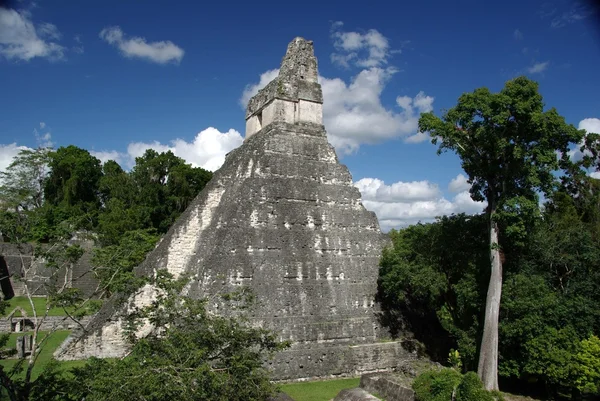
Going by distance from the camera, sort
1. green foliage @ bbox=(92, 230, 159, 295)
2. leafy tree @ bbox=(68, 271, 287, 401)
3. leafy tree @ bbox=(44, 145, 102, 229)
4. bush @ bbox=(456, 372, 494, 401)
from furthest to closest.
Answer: leafy tree @ bbox=(44, 145, 102, 229)
bush @ bbox=(456, 372, 494, 401)
green foliage @ bbox=(92, 230, 159, 295)
leafy tree @ bbox=(68, 271, 287, 401)

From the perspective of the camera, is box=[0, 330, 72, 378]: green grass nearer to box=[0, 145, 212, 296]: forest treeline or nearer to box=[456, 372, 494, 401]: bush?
box=[0, 145, 212, 296]: forest treeline

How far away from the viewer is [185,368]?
8281 millimetres

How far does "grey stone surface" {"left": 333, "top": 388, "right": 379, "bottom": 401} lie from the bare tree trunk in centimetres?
426

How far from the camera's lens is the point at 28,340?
1859 cm

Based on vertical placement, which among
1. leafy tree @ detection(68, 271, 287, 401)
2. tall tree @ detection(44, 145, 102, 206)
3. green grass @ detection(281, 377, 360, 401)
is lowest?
green grass @ detection(281, 377, 360, 401)

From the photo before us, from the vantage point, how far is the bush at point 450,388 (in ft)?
37.1

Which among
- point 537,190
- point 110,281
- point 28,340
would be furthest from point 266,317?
point 28,340

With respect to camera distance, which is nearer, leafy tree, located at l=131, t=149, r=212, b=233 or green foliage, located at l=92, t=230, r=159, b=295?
green foliage, located at l=92, t=230, r=159, b=295

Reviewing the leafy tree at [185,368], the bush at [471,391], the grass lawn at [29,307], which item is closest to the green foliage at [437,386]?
the bush at [471,391]

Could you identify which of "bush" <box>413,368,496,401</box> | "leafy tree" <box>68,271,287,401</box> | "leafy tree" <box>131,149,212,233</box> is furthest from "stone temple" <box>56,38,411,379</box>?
"leafy tree" <box>131,149,212,233</box>

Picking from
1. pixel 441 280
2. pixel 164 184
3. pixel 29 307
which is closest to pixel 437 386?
pixel 441 280

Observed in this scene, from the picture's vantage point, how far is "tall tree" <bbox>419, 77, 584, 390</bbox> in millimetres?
14039

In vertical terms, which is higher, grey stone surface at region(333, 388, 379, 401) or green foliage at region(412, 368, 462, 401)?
green foliage at region(412, 368, 462, 401)

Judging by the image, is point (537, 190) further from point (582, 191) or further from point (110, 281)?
point (582, 191)
